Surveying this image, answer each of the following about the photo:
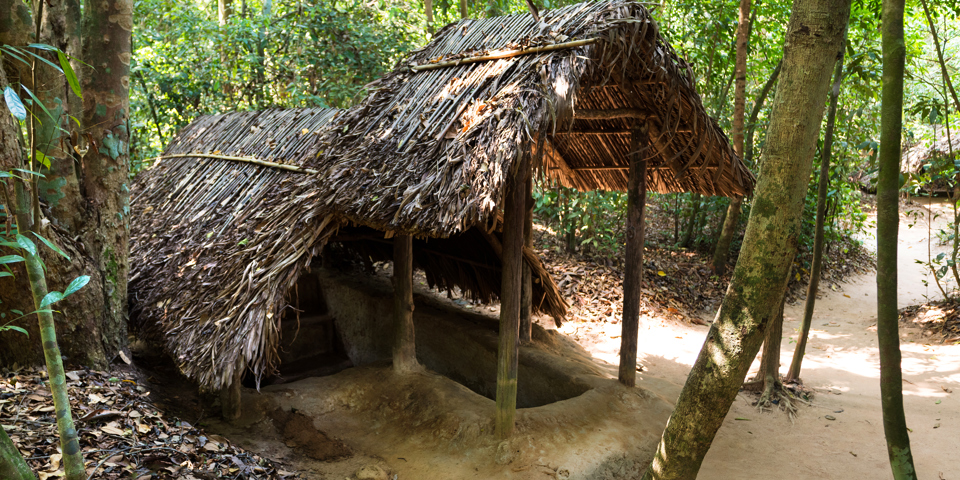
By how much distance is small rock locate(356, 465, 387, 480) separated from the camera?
13.0ft

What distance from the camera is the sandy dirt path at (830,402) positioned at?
3914 millimetres

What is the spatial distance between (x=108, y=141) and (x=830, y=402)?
624 cm

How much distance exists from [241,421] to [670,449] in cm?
333

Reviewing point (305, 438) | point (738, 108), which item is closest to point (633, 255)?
point (305, 438)

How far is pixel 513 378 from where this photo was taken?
410 cm

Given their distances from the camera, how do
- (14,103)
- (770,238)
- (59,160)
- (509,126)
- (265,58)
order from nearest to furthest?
(14,103)
(770,238)
(509,126)
(59,160)
(265,58)

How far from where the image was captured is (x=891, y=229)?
2.54 meters

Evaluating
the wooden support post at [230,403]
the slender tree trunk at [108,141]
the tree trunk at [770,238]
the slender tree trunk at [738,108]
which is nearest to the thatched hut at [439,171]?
the slender tree trunk at [108,141]

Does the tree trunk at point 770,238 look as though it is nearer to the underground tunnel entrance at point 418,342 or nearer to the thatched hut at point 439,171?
the thatched hut at point 439,171

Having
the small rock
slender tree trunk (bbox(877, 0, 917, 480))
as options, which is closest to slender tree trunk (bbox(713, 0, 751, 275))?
slender tree trunk (bbox(877, 0, 917, 480))

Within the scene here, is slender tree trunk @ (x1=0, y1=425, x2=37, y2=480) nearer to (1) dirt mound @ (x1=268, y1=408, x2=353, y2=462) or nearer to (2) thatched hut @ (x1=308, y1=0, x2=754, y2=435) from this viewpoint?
(2) thatched hut @ (x1=308, y1=0, x2=754, y2=435)

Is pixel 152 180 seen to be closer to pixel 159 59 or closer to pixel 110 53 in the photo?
pixel 110 53

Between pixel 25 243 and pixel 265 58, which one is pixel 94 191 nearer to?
pixel 25 243

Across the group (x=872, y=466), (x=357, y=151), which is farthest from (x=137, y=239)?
(x=872, y=466)
